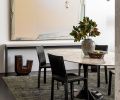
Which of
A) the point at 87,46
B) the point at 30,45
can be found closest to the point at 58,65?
the point at 87,46

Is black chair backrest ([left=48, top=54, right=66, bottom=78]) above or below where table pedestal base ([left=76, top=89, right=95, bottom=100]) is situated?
above

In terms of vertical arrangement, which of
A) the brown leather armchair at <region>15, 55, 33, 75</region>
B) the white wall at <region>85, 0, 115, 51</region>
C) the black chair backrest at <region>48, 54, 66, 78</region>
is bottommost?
the brown leather armchair at <region>15, 55, 33, 75</region>

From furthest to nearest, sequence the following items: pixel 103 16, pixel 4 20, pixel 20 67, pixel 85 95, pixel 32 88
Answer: pixel 103 16 < pixel 4 20 < pixel 20 67 < pixel 32 88 < pixel 85 95

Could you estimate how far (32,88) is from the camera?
15.8 ft

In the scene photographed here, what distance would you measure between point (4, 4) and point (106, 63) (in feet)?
11.7

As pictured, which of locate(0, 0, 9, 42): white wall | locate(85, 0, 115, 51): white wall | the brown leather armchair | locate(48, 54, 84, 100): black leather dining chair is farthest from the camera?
locate(85, 0, 115, 51): white wall

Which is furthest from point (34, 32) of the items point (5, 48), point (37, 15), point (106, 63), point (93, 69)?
point (106, 63)

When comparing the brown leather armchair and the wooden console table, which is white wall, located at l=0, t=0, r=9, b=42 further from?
the brown leather armchair

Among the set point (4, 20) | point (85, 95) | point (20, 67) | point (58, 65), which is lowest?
point (85, 95)

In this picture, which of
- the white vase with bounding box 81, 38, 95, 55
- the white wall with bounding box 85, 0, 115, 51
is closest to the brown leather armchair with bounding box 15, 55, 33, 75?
the white wall with bounding box 85, 0, 115, 51

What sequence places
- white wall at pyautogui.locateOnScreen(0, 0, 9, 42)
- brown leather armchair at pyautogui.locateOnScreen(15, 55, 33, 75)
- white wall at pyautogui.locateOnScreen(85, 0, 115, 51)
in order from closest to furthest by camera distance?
brown leather armchair at pyautogui.locateOnScreen(15, 55, 33, 75) < white wall at pyautogui.locateOnScreen(0, 0, 9, 42) < white wall at pyautogui.locateOnScreen(85, 0, 115, 51)

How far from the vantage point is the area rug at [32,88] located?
431cm

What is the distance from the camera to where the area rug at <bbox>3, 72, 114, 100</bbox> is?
4.31 meters

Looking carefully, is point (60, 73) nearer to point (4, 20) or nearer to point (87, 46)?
point (87, 46)
